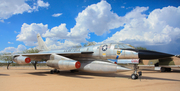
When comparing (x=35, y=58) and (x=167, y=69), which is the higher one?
(x=35, y=58)

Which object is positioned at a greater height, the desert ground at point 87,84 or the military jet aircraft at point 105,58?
the military jet aircraft at point 105,58

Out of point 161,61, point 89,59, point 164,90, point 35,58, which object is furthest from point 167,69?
point 35,58

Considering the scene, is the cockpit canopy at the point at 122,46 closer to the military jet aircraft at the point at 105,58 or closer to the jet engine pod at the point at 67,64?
the military jet aircraft at the point at 105,58

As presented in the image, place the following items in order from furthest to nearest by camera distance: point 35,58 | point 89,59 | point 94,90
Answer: point 35,58
point 89,59
point 94,90

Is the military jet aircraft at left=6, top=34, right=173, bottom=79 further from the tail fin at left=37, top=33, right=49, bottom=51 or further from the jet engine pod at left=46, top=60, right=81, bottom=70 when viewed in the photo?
the tail fin at left=37, top=33, right=49, bottom=51

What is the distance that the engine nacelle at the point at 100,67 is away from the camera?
31.3 feet

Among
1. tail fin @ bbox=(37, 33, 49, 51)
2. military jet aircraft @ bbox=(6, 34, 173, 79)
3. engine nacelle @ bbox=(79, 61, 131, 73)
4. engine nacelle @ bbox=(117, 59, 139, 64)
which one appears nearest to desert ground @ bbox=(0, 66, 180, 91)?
engine nacelle @ bbox=(79, 61, 131, 73)

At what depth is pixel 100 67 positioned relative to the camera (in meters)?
10.2

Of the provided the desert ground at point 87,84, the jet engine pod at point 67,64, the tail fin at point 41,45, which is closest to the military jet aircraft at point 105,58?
the jet engine pod at point 67,64

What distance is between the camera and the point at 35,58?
1493 centimetres

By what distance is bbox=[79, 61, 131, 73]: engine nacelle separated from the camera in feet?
31.3

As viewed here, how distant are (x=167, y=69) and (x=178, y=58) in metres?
2.09

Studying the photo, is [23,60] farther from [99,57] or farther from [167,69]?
[167,69]

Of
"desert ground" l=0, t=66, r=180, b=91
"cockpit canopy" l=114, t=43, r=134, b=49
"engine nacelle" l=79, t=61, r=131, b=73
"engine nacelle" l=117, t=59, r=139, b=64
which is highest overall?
"cockpit canopy" l=114, t=43, r=134, b=49
